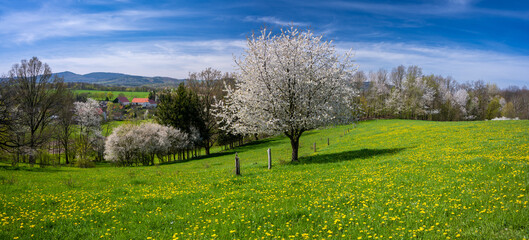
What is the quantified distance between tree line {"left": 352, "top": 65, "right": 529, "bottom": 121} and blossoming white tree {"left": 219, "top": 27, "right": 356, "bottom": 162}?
2734 inches

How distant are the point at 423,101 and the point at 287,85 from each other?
278ft

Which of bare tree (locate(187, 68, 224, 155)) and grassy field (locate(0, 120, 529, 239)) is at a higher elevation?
bare tree (locate(187, 68, 224, 155))

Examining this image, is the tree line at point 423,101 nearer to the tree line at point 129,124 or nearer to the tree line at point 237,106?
the tree line at point 237,106

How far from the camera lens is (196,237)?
7.43 m

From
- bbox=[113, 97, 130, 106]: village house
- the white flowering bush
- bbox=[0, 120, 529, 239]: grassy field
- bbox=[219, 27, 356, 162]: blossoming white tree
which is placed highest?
bbox=[113, 97, 130, 106]: village house

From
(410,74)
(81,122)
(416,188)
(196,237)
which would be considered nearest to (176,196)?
(196,237)

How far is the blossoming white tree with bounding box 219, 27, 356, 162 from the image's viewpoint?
21.3 m

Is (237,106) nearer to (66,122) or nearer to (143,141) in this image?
(143,141)

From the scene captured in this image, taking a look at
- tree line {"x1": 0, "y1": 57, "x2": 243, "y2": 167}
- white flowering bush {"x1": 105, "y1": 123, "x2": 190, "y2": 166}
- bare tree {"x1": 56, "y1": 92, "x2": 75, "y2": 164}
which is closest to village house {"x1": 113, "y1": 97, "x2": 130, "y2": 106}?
tree line {"x1": 0, "y1": 57, "x2": 243, "y2": 167}

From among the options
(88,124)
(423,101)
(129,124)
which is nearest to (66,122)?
(88,124)

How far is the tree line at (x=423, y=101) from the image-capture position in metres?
90.4

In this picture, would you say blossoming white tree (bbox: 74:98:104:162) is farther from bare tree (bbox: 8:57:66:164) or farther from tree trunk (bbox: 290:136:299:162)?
tree trunk (bbox: 290:136:299:162)

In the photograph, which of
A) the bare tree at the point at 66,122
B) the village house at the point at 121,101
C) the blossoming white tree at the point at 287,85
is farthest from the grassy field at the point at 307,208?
the village house at the point at 121,101

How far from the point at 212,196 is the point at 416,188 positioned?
27.4 ft
